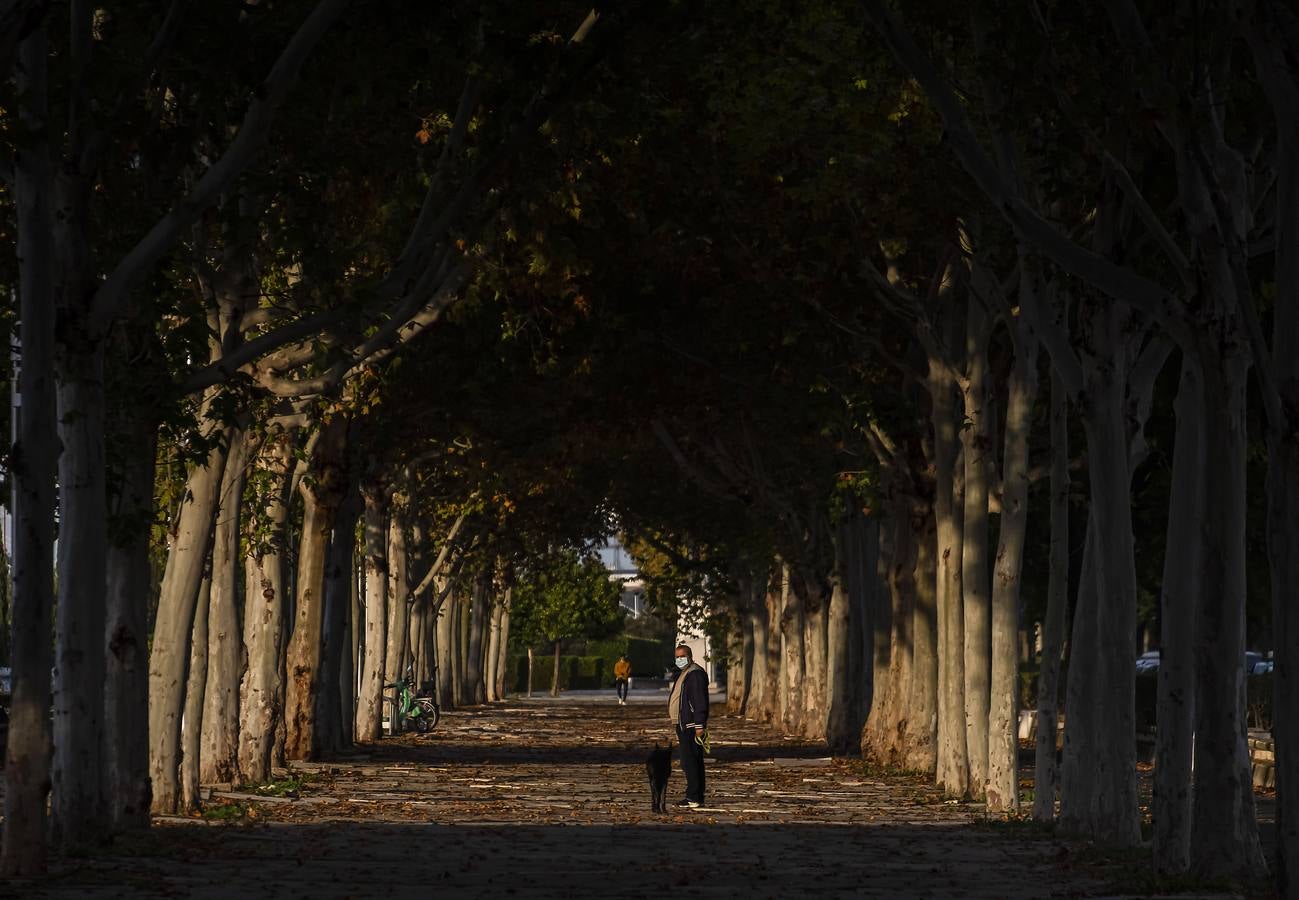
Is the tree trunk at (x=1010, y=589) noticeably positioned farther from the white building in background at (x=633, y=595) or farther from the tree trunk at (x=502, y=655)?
the white building in background at (x=633, y=595)

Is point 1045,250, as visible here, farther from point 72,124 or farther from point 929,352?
point 929,352

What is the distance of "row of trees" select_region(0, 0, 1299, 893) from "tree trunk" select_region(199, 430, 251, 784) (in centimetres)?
7

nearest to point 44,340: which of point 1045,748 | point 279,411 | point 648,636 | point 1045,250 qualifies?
point 1045,250

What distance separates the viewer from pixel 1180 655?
648 inches

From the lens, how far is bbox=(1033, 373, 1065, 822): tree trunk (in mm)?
21953

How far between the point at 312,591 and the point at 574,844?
49.8 feet

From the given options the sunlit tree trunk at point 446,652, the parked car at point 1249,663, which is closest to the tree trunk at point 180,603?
the parked car at point 1249,663

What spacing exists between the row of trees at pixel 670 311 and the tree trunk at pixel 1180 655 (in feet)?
0.12

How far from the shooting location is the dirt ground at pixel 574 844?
16203 mm

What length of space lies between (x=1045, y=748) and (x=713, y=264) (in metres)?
8.97

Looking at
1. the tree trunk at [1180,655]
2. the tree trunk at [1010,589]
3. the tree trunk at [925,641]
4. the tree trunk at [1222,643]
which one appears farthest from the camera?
the tree trunk at [925,641]

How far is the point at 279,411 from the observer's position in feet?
92.8

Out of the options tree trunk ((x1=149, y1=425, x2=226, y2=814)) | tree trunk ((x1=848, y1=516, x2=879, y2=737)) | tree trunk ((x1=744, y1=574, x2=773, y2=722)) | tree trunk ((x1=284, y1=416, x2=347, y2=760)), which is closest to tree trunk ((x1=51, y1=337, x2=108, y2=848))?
tree trunk ((x1=149, y1=425, x2=226, y2=814))

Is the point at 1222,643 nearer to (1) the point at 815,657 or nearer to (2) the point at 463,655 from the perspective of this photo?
(1) the point at 815,657
